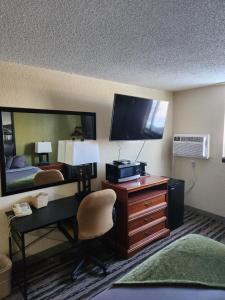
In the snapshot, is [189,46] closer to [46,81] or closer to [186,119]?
[46,81]

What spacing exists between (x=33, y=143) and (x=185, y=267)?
184cm

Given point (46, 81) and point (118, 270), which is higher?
point (46, 81)

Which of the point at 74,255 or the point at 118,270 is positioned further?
the point at 74,255

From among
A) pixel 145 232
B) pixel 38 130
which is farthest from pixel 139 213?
pixel 38 130

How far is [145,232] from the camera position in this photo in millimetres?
2621

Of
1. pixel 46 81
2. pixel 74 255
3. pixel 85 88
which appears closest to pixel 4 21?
pixel 46 81

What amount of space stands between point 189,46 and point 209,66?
68 centimetres

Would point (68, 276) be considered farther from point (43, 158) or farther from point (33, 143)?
point (33, 143)

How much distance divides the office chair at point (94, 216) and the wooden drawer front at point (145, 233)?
453mm

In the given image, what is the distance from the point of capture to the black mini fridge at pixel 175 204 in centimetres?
302

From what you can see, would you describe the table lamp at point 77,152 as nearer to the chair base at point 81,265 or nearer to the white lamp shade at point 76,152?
the white lamp shade at point 76,152

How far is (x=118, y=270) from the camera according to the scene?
7.34 ft

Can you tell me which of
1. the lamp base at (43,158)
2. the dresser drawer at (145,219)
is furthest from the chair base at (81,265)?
the lamp base at (43,158)

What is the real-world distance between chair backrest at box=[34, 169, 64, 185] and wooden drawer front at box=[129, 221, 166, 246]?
1129 millimetres
